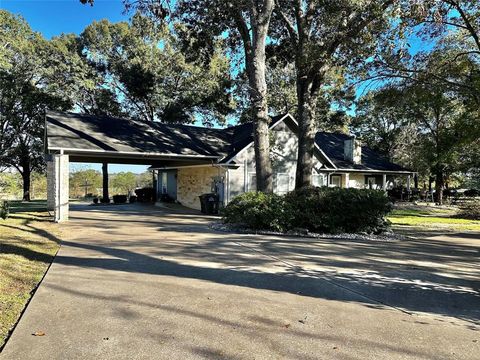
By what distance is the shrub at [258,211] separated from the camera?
1173cm

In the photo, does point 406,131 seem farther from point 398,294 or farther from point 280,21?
point 398,294

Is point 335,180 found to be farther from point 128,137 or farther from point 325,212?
point 128,137

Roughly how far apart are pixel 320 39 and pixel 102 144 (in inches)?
399

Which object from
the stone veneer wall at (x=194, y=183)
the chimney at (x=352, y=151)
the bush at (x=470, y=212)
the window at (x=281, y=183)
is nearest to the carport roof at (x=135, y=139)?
the stone veneer wall at (x=194, y=183)

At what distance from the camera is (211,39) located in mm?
18031

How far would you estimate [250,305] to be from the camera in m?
4.79

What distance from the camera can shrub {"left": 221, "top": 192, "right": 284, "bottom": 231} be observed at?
1173 cm

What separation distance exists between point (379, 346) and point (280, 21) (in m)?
17.5

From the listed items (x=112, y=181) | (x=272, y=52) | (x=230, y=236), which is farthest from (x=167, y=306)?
(x=112, y=181)

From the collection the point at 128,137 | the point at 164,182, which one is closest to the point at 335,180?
the point at 164,182

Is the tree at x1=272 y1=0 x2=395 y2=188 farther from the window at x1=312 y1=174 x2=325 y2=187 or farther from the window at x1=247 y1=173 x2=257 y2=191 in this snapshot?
the window at x1=312 y1=174 x2=325 y2=187

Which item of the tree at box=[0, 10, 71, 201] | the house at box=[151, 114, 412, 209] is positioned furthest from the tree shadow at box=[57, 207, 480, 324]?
the tree at box=[0, 10, 71, 201]

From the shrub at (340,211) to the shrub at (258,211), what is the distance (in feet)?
1.13

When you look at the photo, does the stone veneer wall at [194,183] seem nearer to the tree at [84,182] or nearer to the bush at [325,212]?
the bush at [325,212]
